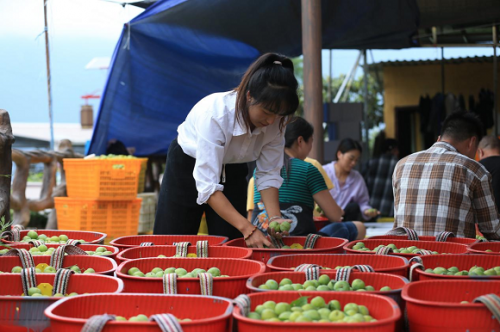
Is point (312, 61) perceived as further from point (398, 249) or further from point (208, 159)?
point (398, 249)

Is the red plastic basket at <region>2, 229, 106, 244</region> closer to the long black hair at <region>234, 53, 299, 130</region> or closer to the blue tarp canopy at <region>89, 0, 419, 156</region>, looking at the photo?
the long black hair at <region>234, 53, 299, 130</region>

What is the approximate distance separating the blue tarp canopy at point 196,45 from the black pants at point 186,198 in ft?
9.64

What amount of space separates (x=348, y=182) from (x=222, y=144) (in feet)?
12.7

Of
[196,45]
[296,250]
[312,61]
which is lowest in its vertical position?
[296,250]

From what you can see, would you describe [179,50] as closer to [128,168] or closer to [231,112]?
[128,168]

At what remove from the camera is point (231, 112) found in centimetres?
240

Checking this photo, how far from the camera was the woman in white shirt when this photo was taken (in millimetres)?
2244

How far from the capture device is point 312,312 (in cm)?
128

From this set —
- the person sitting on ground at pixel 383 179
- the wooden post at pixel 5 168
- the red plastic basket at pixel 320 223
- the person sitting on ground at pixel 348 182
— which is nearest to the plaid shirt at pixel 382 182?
the person sitting on ground at pixel 383 179

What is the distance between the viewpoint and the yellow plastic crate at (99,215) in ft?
17.6

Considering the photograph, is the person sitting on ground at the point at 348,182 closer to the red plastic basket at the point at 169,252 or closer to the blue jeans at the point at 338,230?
the blue jeans at the point at 338,230

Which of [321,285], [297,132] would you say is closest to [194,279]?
[321,285]

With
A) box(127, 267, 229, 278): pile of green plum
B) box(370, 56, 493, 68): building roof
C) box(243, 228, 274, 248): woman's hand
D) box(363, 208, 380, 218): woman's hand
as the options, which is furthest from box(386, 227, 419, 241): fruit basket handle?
box(370, 56, 493, 68): building roof

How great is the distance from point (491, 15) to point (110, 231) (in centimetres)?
438
